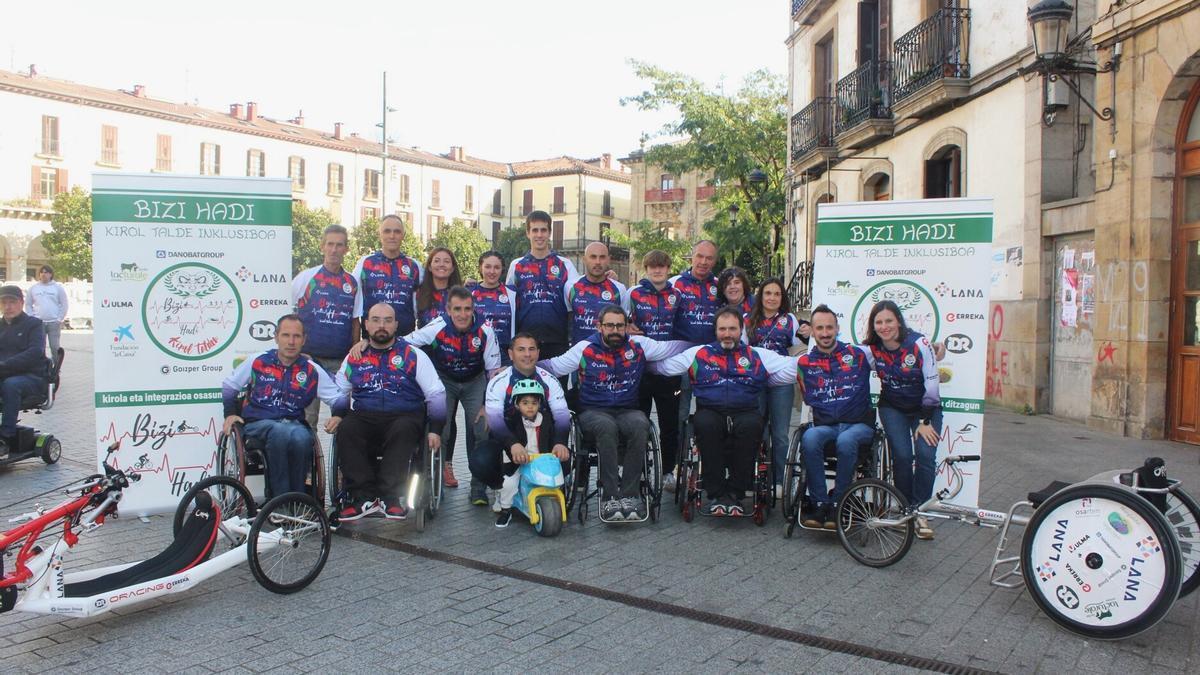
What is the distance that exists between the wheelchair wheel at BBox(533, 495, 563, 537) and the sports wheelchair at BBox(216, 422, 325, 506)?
53.5 inches

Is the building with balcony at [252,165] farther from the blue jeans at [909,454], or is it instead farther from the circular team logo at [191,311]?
the blue jeans at [909,454]

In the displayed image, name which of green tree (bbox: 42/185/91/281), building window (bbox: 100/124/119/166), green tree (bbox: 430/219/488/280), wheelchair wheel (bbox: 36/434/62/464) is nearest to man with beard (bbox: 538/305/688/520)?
wheelchair wheel (bbox: 36/434/62/464)

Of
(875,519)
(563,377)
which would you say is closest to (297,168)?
(563,377)

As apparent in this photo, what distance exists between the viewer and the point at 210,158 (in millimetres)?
56219

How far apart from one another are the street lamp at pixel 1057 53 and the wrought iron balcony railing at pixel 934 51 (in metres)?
2.37

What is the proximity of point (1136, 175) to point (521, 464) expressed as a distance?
7930mm

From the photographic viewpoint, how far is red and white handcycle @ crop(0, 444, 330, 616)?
3637mm

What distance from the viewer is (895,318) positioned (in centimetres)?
570

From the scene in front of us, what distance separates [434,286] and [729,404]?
8.15 feet

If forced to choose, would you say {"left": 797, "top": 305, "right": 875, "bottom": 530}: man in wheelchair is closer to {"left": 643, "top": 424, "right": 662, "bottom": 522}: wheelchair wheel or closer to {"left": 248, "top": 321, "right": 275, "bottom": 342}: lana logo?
{"left": 643, "top": 424, "right": 662, "bottom": 522}: wheelchair wheel

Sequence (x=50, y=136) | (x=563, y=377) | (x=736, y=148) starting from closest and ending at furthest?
(x=563, y=377)
(x=736, y=148)
(x=50, y=136)

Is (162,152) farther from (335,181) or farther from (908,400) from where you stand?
(908,400)

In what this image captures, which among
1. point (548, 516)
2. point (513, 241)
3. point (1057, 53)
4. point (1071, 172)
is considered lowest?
point (548, 516)

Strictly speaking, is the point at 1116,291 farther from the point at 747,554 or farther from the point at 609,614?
the point at 609,614
